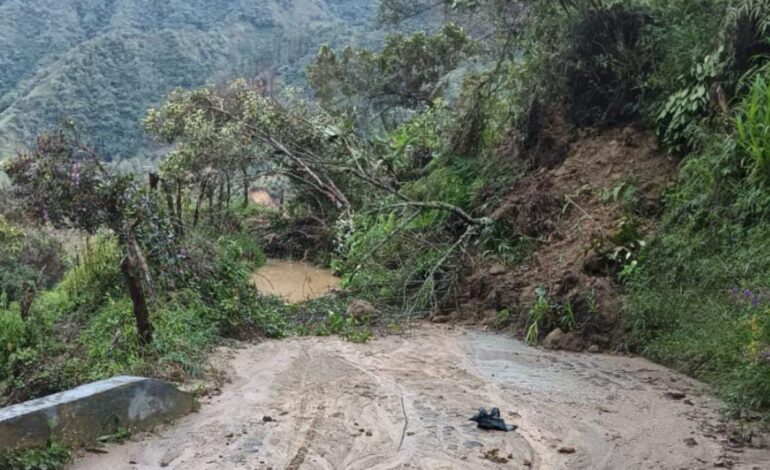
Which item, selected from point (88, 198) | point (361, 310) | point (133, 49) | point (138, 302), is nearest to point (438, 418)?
point (138, 302)

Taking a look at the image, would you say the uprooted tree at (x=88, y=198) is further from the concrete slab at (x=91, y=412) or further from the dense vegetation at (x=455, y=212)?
the concrete slab at (x=91, y=412)

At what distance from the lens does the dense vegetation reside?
6.35 m

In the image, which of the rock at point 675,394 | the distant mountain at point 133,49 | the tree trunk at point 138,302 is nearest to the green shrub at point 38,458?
the tree trunk at point 138,302

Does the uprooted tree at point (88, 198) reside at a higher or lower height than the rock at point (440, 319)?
higher

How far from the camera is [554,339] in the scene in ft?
24.1

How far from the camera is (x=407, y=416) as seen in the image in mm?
5094

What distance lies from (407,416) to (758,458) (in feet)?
7.52

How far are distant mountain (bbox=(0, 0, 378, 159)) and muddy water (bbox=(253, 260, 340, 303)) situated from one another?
60.4 ft

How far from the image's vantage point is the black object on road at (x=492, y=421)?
4742 millimetres

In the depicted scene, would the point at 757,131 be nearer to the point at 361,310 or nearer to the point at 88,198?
the point at 361,310

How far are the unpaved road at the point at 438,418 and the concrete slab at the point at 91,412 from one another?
16 cm

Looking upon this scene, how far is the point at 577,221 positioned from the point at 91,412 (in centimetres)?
649

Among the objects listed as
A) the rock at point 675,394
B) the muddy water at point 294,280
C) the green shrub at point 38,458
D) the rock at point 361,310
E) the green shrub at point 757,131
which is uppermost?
the green shrub at point 757,131

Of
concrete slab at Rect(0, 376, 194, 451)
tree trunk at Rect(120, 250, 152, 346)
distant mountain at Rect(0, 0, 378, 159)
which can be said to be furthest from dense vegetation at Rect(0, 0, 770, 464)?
distant mountain at Rect(0, 0, 378, 159)
